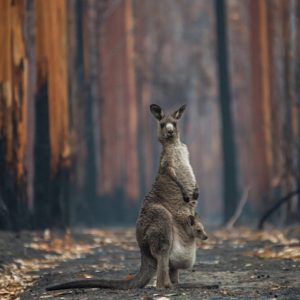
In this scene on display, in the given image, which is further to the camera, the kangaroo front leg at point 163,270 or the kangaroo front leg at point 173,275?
the kangaroo front leg at point 173,275

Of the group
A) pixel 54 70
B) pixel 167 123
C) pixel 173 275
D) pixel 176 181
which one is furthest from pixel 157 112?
pixel 54 70

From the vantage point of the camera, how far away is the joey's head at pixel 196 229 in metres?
11.1

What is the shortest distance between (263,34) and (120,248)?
1500 cm

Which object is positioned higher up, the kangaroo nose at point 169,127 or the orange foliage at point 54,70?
the orange foliage at point 54,70

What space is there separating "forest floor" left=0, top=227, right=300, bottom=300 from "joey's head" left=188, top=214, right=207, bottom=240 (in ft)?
1.66

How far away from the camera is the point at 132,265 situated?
1556 centimetres

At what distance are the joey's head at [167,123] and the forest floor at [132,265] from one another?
154cm

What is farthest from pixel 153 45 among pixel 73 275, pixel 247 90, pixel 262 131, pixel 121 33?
pixel 73 275

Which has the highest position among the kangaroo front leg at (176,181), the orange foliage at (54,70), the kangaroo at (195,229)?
the orange foliage at (54,70)

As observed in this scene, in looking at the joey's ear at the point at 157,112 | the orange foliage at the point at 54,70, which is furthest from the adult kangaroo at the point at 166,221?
the orange foliage at the point at 54,70

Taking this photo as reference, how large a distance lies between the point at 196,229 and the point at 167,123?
123cm

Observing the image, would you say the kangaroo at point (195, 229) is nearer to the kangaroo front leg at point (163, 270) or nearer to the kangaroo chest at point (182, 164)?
the kangaroo front leg at point (163, 270)

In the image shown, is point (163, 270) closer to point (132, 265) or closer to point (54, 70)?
point (132, 265)

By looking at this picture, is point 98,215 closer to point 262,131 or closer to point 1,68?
point 262,131
